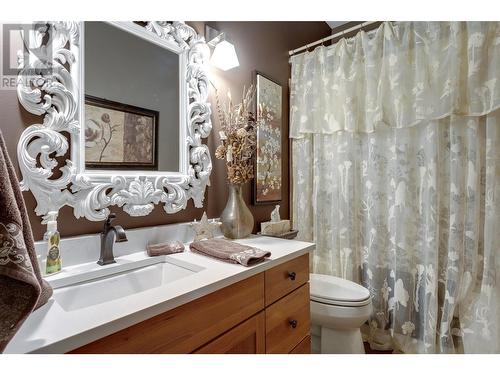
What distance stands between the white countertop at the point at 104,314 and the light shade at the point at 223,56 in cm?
110

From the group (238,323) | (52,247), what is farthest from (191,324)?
(52,247)

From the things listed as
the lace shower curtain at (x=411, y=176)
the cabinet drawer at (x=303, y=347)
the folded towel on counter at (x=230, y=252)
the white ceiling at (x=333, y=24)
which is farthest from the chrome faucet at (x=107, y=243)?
the white ceiling at (x=333, y=24)

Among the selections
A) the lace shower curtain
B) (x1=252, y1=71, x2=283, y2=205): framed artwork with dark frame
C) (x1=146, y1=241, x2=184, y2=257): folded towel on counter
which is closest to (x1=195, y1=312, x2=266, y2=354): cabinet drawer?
(x1=146, y1=241, x2=184, y2=257): folded towel on counter

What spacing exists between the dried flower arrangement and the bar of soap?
0.39 meters

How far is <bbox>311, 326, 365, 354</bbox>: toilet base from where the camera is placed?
1.43 meters

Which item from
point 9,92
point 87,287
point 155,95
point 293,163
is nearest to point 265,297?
point 87,287

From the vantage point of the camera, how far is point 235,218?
4.58 feet

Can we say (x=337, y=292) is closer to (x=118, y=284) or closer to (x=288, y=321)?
(x=288, y=321)

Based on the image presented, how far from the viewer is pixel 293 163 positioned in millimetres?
Result: 2072

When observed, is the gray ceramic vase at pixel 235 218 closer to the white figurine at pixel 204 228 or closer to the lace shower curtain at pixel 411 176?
the white figurine at pixel 204 228

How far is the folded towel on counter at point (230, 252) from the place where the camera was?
954mm

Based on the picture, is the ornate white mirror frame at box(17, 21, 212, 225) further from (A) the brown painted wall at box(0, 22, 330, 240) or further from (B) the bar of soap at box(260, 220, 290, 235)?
(B) the bar of soap at box(260, 220, 290, 235)

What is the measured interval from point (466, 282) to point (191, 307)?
5.10ft
